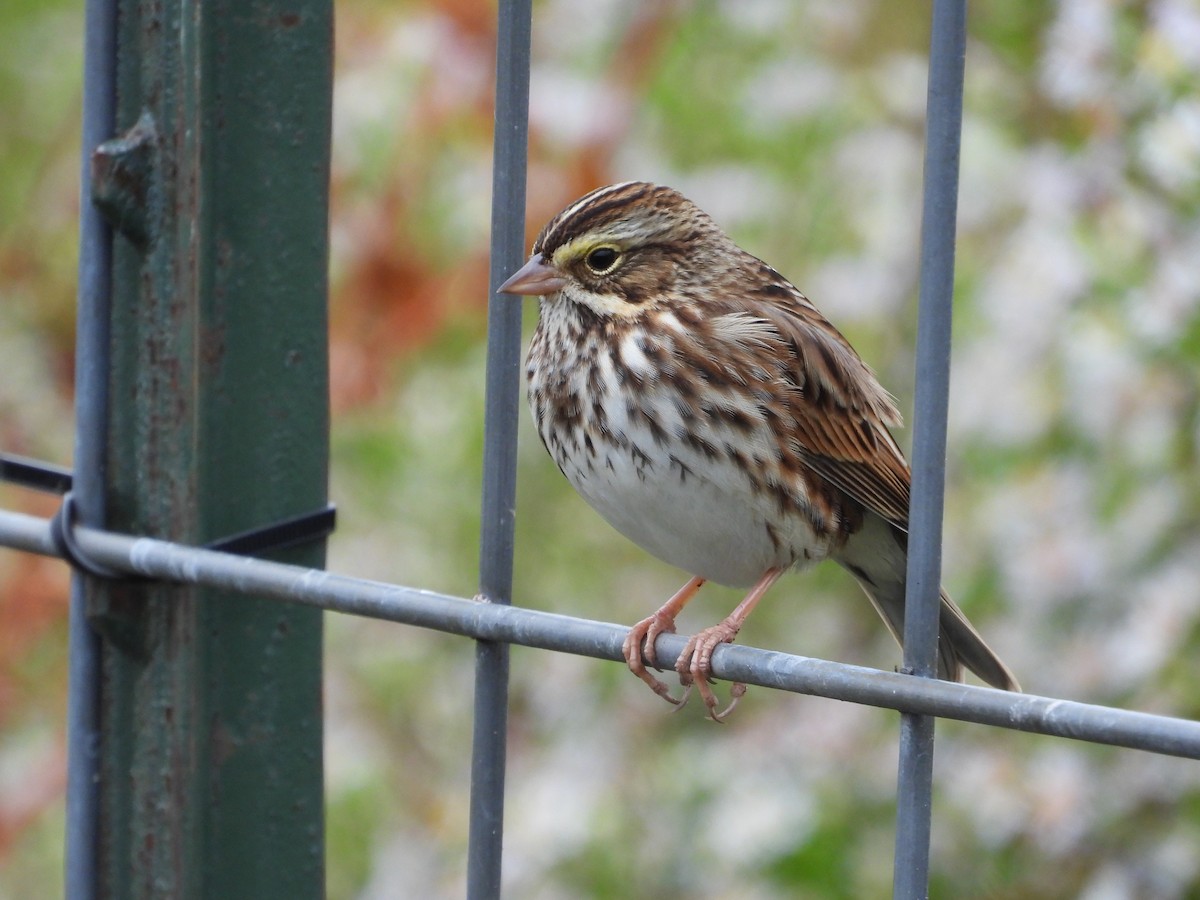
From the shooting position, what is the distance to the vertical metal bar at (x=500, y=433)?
5.15 ft

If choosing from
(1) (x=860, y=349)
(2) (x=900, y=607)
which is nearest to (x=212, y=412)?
(2) (x=900, y=607)

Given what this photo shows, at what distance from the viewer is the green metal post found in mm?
1825

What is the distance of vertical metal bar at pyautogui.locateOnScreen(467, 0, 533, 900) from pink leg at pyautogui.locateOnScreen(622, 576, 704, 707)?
0.14 metres

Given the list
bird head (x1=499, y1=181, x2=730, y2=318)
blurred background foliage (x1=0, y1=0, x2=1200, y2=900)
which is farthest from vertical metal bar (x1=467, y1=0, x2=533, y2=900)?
blurred background foliage (x1=0, y1=0, x2=1200, y2=900)

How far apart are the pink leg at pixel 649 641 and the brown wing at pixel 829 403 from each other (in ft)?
0.89

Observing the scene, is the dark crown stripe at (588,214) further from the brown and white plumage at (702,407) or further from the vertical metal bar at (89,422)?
the vertical metal bar at (89,422)

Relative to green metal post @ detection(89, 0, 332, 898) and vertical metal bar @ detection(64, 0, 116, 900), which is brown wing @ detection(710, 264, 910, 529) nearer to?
green metal post @ detection(89, 0, 332, 898)

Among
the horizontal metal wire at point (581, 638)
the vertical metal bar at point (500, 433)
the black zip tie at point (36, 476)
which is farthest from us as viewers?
the black zip tie at point (36, 476)

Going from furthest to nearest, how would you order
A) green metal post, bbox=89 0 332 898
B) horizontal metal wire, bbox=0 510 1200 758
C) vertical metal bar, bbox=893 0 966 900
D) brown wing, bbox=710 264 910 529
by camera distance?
1. brown wing, bbox=710 264 910 529
2. green metal post, bbox=89 0 332 898
3. vertical metal bar, bbox=893 0 966 900
4. horizontal metal wire, bbox=0 510 1200 758

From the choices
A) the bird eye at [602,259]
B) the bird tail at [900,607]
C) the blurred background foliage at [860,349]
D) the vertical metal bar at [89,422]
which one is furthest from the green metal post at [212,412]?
the blurred background foliage at [860,349]

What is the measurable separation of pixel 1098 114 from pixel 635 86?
1.02m

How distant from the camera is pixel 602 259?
2.33 m

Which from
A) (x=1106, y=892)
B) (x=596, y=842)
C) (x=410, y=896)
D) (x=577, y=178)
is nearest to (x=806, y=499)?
(x=1106, y=892)

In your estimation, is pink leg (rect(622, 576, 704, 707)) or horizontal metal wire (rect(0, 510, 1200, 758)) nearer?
horizontal metal wire (rect(0, 510, 1200, 758))
